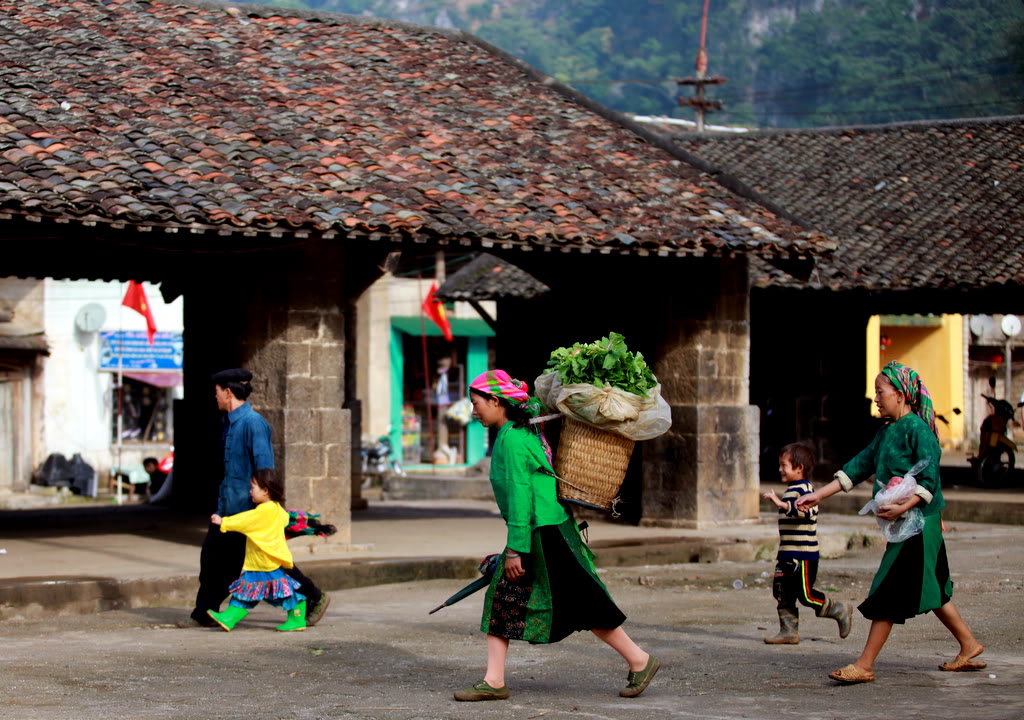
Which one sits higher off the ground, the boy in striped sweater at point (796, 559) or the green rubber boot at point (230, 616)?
the boy in striped sweater at point (796, 559)

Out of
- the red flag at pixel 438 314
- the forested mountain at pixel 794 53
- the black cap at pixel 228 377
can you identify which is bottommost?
the black cap at pixel 228 377

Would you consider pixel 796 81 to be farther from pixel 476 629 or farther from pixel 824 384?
pixel 476 629

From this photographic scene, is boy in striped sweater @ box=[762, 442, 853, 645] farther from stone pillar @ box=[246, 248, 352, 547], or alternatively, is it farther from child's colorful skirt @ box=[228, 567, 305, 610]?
stone pillar @ box=[246, 248, 352, 547]

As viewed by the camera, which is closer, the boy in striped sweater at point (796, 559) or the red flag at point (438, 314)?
the boy in striped sweater at point (796, 559)

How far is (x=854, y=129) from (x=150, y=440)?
1527 cm

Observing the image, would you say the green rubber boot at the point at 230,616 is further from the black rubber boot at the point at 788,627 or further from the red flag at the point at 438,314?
the red flag at the point at 438,314

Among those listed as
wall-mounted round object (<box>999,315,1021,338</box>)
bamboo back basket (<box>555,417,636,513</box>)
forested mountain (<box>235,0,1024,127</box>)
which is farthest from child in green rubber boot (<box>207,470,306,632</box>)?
forested mountain (<box>235,0,1024,127</box>)

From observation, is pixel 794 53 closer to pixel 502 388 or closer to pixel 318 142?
pixel 318 142

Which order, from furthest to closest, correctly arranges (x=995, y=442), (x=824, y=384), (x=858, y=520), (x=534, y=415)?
(x=824, y=384) < (x=995, y=442) < (x=858, y=520) < (x=534, y=415)

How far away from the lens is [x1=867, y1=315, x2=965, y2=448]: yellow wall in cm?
3719

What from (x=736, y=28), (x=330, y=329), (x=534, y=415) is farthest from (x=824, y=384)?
(x=736, y=28)

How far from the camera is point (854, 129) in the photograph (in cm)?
2444

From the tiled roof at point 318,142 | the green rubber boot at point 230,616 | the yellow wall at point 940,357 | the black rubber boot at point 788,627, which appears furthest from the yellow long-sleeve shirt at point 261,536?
the yellow wall at point 940,357

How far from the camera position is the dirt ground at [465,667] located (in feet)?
22.1
